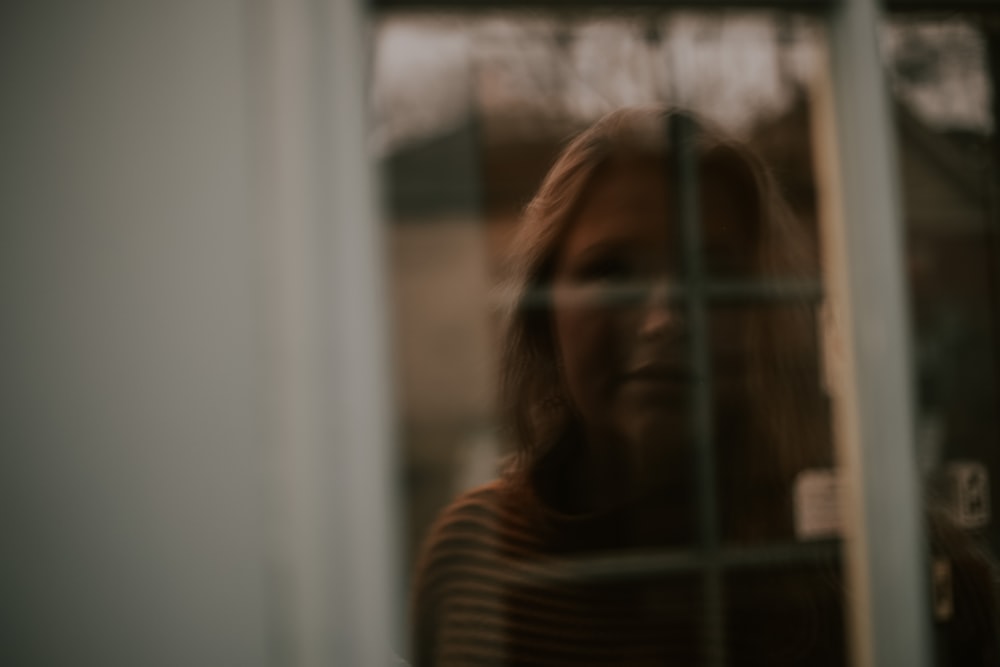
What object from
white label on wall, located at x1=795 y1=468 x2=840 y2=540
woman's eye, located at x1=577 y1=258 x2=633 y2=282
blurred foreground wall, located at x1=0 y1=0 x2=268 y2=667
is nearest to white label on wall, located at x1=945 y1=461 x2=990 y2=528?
white label on wall, located at x1=795 y1=468 x2=840 y2=540

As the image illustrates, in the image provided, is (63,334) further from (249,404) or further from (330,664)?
(330,664)

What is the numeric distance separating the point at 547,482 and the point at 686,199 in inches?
19.1

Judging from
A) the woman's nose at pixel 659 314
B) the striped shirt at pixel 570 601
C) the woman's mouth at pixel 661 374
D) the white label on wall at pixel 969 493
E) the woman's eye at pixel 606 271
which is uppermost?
the woman's eye at pixel 606 271

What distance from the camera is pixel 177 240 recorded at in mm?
693

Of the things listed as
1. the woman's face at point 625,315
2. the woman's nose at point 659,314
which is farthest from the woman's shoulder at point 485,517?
the woman's nose at point 659,314

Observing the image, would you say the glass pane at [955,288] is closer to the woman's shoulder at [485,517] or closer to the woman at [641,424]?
the woman at [641,424]

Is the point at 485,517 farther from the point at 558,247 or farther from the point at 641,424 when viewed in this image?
the point at 558,247

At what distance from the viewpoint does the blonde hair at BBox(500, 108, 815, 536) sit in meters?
1.09

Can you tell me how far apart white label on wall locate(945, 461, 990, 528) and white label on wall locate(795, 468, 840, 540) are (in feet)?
0.56

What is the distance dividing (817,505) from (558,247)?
52 centimetres

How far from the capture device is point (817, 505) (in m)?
1.03

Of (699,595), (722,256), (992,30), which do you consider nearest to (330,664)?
(699,595)

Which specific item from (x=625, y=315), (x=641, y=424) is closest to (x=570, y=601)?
(x=641, y=424)

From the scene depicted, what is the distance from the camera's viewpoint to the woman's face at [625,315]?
3.46 ft
